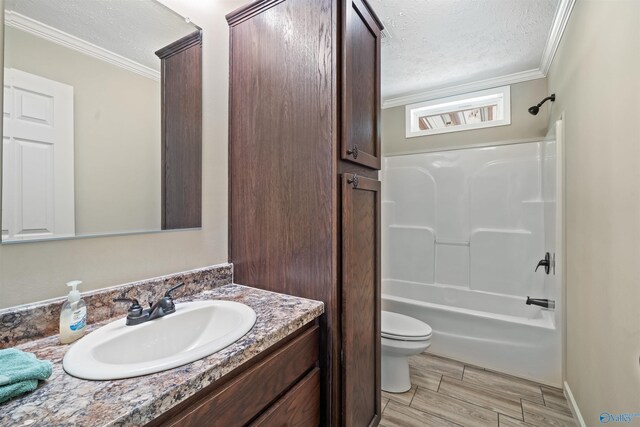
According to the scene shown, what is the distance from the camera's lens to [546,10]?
1712 millimetres

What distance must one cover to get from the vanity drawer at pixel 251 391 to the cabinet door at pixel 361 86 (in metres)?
0.73

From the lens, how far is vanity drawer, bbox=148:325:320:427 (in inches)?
24.4

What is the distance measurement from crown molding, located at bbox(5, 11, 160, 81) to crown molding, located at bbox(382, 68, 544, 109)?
2592 mm

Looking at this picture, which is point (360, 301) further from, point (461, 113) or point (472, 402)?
point (461, 113)

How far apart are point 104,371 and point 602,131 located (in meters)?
2.00

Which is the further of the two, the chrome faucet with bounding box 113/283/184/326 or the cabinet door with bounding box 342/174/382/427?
the cabinet door with bounding box 342/174/382/427

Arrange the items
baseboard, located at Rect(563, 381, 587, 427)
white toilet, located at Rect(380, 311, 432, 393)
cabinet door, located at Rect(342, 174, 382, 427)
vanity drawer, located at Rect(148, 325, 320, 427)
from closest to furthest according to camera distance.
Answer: vanity drawer, located at Rect(148, 325, 320, 427) < cabinet door, located at Rect(342, 174, 382, 427) < baseboard, located at Rect(563, 381, 587, 427) < white toilet, located at Rect(380, 311, 432, 393)

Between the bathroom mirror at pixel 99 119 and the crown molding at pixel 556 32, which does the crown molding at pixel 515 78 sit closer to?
the crown molding at pixel 556 32

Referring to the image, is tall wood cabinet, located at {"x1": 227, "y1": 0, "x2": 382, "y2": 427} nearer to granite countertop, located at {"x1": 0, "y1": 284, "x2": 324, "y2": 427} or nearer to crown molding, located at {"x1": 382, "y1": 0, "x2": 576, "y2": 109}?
granite countertop, located at {"x1": 0, "y1": 284, "x2": 324, "y2": 427}

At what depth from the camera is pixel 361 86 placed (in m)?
1.26

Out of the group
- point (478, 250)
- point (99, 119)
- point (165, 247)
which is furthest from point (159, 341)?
point (478, 250)

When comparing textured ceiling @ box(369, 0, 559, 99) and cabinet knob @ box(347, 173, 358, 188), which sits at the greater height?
textured ceiling @ box(369, 0, 559, 99)

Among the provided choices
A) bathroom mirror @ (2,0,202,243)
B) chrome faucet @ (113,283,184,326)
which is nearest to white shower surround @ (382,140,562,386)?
chrome faucet @ (113,283,184,326)

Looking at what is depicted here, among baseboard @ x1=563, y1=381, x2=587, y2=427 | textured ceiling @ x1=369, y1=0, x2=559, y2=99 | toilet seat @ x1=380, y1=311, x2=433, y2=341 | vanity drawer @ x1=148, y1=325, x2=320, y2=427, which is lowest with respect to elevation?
baseboard @ x1=563, y1=381, x2=587, y2=427
